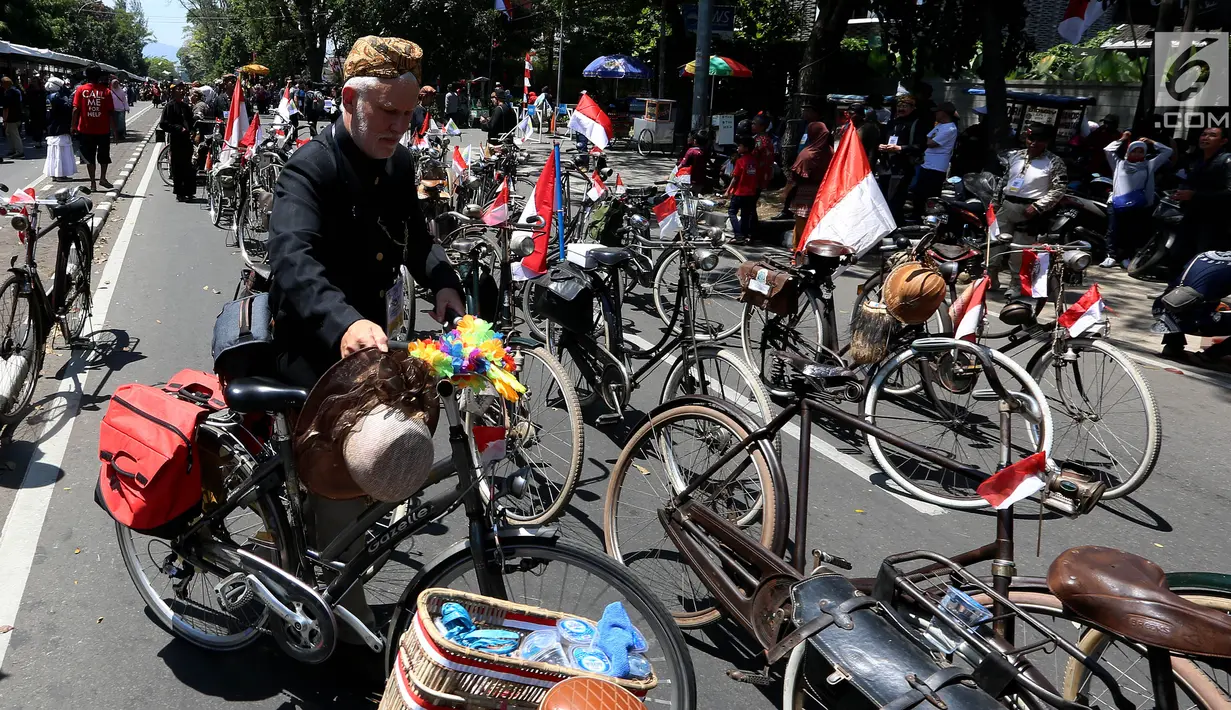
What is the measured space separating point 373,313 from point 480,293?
1.79 m

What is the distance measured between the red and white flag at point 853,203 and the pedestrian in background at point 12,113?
2178 cm

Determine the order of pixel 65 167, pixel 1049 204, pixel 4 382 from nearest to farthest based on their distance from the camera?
1. pixel 4 382
2. pixel 1049 204
3. pixel 65 167

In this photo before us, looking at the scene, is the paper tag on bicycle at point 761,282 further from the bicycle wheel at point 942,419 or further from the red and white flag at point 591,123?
the red and white flag at point 591,123

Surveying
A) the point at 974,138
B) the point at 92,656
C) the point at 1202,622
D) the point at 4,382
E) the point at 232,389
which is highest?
the point at 974,138

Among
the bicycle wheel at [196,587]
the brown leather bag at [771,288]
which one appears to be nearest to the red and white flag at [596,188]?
the brown leather bag at [771,288]

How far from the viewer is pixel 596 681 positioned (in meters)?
2.00

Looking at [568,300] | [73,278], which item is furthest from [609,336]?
[73,278]

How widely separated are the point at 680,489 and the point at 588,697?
183 cm

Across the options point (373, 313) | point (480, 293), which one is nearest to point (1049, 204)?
point (480, 293)

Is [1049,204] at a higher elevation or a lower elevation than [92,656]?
higher

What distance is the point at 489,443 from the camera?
8.03 ft

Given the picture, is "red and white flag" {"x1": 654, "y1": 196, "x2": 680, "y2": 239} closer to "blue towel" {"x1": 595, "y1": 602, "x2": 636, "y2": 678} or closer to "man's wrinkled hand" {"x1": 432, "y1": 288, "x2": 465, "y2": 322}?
"man's wrinkled hand" {"x1": 432, "y1": 288, "x2": 465, "y2": 322}

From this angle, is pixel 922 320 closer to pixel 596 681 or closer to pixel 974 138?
pixel 596 681

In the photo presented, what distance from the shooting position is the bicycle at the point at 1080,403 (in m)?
4.54
